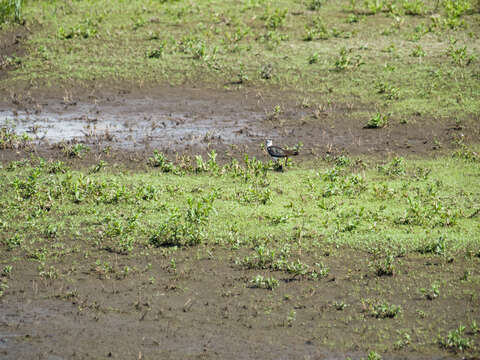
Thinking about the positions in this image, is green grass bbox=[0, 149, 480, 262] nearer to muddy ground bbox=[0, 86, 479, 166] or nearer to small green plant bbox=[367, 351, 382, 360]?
muddy ground bbox=[0, 86, 479, 166]

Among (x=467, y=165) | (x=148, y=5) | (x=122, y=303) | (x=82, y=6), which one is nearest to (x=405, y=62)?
(x=467, y=165)

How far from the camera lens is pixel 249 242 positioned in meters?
8.73

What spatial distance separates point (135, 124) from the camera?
13.0 metres

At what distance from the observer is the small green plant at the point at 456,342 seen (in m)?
6.55

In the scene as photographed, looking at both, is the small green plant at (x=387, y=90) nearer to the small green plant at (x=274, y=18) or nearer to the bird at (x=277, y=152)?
the bird at (x=277, y=152)

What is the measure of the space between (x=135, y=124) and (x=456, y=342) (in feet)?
25.9

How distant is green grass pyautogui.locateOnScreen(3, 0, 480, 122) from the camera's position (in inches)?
568

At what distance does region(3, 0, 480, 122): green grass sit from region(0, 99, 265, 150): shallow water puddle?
138 centimetres

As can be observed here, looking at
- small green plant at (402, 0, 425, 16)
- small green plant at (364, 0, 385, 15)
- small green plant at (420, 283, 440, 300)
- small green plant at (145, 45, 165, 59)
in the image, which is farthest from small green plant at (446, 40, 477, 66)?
small green plant at (420, 283, 440, 300)

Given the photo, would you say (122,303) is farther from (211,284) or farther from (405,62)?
(405,62)

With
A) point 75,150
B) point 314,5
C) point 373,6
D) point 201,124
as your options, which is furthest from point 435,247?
point 314,5

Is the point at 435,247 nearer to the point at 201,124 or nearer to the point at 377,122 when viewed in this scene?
the point at 377,122

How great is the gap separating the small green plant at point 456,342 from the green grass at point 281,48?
702cm

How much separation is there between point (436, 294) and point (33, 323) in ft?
13.6
